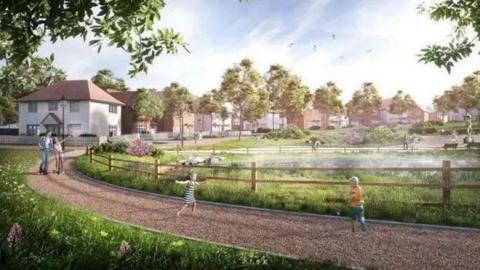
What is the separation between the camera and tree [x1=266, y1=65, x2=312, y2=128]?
69875 millimetres

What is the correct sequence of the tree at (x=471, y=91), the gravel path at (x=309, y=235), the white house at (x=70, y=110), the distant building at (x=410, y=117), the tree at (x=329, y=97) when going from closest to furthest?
the gravel path at (x=309, y=235), the white house at (x=70, y=110), the tree at (x=471, y=91), the tree at (x=329, y=97), the distant building at (x=410, y=117)

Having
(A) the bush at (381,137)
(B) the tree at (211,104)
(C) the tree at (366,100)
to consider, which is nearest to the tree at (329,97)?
(C) the tree at (366,100)

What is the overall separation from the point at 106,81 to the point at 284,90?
40661 millimetres

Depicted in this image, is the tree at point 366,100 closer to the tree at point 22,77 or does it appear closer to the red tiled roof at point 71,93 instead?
the red tiled roof at point 71,93

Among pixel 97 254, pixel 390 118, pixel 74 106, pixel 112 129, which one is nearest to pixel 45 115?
pixel 74 106

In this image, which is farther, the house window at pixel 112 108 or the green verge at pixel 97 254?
the house window at pixel 112 108

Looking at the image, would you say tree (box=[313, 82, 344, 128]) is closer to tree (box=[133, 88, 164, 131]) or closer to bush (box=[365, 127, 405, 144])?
tree (box=[133, 88, 164, 131])

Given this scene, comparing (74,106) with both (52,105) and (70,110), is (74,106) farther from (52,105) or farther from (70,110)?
(52,105)

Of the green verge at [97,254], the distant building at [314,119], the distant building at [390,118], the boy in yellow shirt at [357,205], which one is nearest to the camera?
the green verge at [97,254]

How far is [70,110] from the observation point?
59.6 metres

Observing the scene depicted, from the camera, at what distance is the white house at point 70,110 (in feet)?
194

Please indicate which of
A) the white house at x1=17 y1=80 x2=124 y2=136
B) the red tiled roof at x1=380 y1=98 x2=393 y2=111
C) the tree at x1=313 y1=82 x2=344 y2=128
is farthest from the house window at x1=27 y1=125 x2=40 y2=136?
the red tiled roof at x1=380 y1=98 x2=393 y2=111

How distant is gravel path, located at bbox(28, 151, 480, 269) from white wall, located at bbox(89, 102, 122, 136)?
45.6 metres

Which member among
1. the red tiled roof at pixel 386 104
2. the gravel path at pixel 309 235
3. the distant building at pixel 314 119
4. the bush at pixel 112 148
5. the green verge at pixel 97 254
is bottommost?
the gravel path at pixel 309 235
